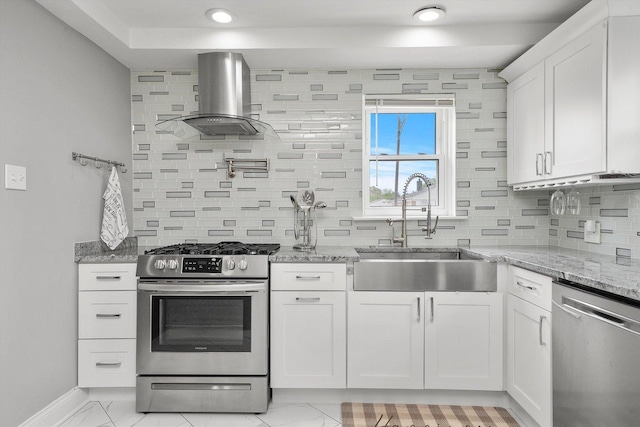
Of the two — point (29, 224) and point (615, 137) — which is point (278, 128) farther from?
point (615, 137)

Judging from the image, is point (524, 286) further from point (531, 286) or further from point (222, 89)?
point (222, 89)

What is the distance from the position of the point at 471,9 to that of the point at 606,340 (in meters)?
1.96

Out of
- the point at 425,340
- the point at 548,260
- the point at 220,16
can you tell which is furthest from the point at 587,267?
the point at 220,16

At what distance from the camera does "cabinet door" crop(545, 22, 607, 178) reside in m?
1.83

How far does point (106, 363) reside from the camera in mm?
2307

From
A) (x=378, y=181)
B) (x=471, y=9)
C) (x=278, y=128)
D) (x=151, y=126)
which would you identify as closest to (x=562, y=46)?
(x=471, y=9)

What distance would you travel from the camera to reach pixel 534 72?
95.2 inches

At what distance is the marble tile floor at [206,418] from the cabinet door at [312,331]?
0.62 ft

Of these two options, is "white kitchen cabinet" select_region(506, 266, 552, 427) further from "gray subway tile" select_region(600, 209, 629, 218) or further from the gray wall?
the gray wall

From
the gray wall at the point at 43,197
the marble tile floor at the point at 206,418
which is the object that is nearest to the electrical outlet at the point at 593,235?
the marble tile floor at the point at 206,418

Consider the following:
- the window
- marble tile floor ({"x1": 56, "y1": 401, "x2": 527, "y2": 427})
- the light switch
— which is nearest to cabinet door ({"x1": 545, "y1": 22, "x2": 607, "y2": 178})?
the window

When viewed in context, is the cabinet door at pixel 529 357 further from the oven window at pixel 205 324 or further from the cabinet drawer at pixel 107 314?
the cabinet drawer at pixel 107 314

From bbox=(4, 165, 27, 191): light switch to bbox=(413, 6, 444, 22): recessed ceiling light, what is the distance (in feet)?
7.86

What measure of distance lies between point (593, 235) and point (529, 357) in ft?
3.14
